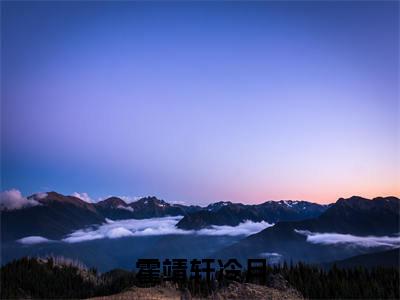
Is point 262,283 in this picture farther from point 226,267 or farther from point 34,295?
point 34,295

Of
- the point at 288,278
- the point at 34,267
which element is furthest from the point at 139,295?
the point at 34,267

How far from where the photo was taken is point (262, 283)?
66.6 m

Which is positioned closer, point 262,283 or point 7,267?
point 262,283

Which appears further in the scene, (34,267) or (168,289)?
(34,267)

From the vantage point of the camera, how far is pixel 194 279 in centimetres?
6762

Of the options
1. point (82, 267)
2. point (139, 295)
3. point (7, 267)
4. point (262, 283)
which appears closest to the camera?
point (139, 295)

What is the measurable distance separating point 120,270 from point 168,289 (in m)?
29.4

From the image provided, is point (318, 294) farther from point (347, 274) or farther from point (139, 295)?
point (139, 295)

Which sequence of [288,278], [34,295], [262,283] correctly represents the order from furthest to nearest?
[34,295] < [288,278] < [262,283]

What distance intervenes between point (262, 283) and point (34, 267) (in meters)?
40.6

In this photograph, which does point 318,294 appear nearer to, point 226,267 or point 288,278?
point 288,278

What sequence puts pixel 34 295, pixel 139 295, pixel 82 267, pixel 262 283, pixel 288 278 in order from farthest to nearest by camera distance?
pixel 82 267 < pixel 34 295 < pixel 288 278 < pixel 262 283 < pixel 139 295

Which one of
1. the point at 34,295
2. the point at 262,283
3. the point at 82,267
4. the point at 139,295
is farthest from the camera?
the point at 82,267

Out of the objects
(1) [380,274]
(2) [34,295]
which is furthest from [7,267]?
(1) [380,274]
